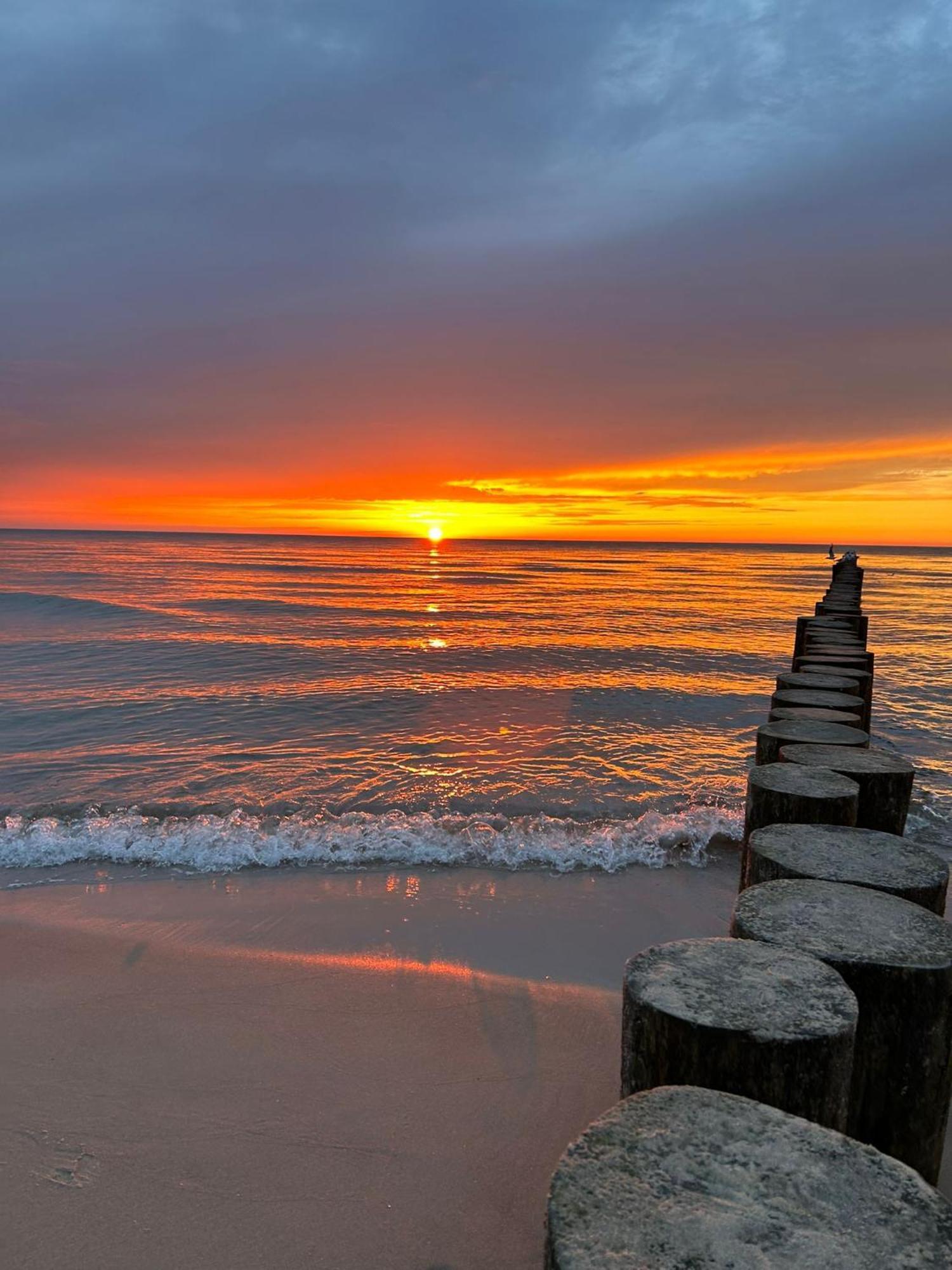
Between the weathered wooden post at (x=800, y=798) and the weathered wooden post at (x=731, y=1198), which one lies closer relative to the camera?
the weathered wooden post at (x=731, y=1198)

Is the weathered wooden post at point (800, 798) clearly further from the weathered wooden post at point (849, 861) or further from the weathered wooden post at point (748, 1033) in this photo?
the weathered wooden post at point (748, 1033)

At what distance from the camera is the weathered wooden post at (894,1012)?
2074mm

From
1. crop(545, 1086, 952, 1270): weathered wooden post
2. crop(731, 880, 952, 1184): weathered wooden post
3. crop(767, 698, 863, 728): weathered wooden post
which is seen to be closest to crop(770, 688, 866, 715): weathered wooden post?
crop(767, 698, 863, 728): weathered wooden post

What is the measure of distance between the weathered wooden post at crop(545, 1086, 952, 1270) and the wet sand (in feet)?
4.29

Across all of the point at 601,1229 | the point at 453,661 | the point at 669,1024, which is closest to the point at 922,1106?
the point at 669,1024

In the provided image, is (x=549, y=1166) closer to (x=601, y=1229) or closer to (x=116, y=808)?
(x=601, y=1229)

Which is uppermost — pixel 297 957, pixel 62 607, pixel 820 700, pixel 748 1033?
pixel 820 700

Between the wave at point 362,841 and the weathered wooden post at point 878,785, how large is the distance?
2.12m

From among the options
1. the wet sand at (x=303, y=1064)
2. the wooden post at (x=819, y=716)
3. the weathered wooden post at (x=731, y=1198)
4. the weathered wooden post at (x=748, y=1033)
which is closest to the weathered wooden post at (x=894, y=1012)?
the weathered wooden post at (x=748, y=1033)

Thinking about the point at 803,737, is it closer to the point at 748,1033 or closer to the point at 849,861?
the point at 849,861

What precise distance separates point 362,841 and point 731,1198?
463cm

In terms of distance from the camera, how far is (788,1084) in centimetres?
173

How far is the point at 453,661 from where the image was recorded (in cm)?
1501

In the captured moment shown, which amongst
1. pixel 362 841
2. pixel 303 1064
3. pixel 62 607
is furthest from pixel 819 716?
pixel 62 607
